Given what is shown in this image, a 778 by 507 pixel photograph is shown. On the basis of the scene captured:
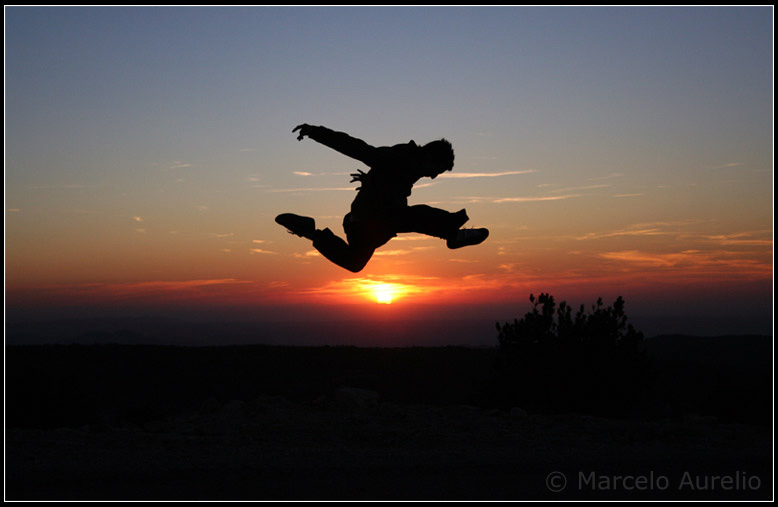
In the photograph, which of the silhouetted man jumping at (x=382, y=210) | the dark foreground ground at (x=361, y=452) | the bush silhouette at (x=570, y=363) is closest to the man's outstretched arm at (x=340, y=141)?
the silhouetted man jumping at (x=382, y=210)

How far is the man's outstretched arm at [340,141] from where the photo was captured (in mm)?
6977

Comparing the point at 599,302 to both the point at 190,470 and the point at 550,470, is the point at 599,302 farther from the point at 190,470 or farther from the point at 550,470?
the point at 190,470

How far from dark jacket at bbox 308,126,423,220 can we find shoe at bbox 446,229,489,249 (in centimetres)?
81

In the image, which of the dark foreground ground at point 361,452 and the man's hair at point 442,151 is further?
the dark foreground ground at point 361,452

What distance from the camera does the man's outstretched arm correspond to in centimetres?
698

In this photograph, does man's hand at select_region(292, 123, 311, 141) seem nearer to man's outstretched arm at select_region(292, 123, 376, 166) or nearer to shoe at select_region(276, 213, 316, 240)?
man's outstretched arm at select_region(292, 123, 376, 166)

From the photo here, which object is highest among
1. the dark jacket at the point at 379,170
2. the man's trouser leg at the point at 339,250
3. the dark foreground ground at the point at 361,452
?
the dark jacket at the point at 379,170

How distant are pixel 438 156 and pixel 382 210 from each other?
870mm

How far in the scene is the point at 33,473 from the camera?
369 inches

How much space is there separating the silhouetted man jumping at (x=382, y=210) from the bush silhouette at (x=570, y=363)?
962cm

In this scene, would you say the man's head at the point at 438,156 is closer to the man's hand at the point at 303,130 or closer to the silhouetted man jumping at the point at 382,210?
the silhouetted man jumping at the point at 382,210

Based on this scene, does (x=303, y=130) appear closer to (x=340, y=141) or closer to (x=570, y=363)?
(x=340, y=141)

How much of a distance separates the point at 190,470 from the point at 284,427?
2.99 meters

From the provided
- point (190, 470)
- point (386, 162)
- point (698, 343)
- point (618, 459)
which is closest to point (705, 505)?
point (618, 459)
